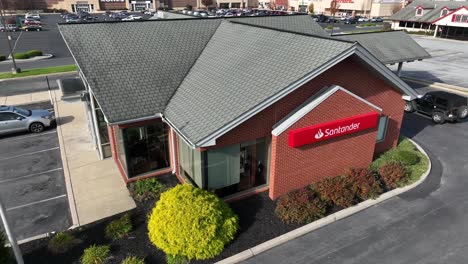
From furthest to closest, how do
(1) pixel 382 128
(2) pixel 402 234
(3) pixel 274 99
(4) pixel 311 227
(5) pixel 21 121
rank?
1. (5) pixel 21 121
2. (1) pixel 382 128
3. (4) pixel 311 227
4. (2) pixel 402 234
5. (3) pixel 274 99

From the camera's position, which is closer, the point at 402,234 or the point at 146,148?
the point at 402,234

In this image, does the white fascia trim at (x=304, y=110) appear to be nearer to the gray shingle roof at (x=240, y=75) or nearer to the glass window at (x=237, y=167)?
the glass window at (x=237, y=167)

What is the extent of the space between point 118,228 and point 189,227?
308cm

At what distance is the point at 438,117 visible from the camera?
2336cm

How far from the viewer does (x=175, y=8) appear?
395 feet

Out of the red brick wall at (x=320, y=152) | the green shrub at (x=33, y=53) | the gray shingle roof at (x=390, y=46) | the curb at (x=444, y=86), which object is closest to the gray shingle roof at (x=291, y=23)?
the gray shingle roof at (x=390, y=46)

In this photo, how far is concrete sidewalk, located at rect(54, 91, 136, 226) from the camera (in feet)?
46.6

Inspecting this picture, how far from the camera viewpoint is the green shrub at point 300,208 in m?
13.3

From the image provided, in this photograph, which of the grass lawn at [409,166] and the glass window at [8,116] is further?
the glass window at [8,116]

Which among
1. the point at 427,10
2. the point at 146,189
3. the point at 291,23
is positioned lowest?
the point at 146,189

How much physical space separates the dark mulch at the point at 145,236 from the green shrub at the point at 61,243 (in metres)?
0.18

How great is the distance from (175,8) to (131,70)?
11279cm

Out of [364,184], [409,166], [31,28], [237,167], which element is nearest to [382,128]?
[409,166]

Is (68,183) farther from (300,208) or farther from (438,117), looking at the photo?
(438,117)
